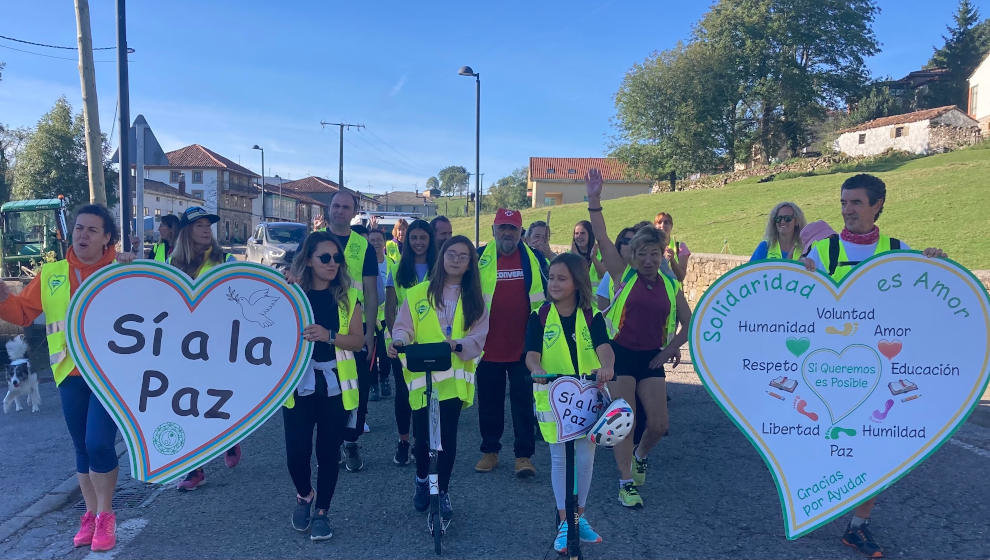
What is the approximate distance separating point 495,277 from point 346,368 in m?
1.45

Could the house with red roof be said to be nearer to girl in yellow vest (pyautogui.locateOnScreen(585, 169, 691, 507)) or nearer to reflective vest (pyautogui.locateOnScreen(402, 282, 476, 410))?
girl in yellow vest (pyautogui.locateOnScreen(585, 169, 691, 507))

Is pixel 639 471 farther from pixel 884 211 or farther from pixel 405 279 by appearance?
pixel 884 211

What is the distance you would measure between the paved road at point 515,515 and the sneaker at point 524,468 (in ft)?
0.23

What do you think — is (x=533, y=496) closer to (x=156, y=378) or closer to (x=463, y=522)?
(x=463, y=522)

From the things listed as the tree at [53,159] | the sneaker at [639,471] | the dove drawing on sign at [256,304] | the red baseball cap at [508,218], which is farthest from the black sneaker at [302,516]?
the tree at [53,159]

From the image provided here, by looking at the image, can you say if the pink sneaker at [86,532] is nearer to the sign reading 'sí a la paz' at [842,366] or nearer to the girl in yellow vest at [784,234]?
the sign reading 'sí a la paz' at [842,366]

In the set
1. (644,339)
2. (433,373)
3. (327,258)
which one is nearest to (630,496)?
(644,339)

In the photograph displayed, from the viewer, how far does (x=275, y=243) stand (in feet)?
65.6

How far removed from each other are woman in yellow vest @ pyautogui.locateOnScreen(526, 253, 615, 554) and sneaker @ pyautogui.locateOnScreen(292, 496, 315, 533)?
143 centimetres

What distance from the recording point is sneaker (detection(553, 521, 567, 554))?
3516 mm

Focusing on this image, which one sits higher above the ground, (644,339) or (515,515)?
(644,339)

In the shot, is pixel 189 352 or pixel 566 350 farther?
pixel 189 352

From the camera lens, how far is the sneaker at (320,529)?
366 cm

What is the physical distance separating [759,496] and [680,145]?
172 feet
